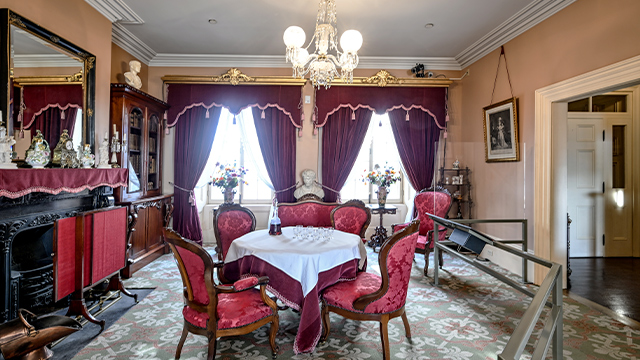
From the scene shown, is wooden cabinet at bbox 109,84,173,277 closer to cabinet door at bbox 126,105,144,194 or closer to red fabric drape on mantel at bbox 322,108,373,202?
cabinet door at bbox 126,105,144,194

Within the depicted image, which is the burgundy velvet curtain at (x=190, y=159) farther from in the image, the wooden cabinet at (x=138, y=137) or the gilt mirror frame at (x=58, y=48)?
the gilt mirror frame at (x=58, y=48)

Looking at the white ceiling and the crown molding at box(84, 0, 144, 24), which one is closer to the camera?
the crown molding at box(84, 0, 144, 24)

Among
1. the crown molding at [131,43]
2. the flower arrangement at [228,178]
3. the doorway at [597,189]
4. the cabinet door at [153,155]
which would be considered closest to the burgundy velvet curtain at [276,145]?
the flower arrangement at [228,178]

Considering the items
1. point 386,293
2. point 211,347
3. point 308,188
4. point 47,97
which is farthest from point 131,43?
point 386,293

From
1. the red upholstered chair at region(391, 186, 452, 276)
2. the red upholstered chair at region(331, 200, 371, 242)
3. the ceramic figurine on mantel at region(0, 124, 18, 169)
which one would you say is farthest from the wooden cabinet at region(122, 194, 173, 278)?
the red upholstered chair at region(391, 186, 452, 276)

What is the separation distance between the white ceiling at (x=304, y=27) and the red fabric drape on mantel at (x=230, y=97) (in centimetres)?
43

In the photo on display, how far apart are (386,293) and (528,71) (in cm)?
357

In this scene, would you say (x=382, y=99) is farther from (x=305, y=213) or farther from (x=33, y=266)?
(x=33, y=266)

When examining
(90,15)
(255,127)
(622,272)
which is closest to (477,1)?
(255,127)

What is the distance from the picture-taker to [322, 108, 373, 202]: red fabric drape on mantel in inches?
217

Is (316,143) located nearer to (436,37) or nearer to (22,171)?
(436,37)

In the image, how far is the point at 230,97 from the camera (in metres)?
5.44

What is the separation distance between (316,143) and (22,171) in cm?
394

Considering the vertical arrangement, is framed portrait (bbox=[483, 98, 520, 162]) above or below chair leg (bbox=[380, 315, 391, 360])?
above
